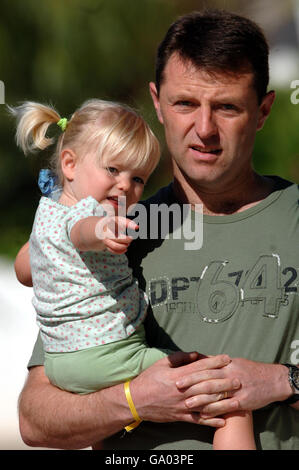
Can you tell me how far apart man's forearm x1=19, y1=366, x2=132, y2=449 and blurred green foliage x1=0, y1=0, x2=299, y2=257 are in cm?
604

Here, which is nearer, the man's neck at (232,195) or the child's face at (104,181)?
the child's face at (104,181)

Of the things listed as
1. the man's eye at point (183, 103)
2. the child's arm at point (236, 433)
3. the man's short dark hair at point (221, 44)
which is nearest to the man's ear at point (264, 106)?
the man's short dark hair at point (221, 44)

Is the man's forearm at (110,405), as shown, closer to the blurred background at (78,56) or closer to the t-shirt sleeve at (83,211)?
the t-shirt sleeve at (83,211)

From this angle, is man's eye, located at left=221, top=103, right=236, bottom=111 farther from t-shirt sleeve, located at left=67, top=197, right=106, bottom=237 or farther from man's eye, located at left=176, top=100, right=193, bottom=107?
t-shirt sleeve, located at left=67, top=197, right=106, bottom=237

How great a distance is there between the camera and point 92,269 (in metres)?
2.65

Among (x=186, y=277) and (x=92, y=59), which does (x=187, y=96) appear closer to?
(x=186, y=277)

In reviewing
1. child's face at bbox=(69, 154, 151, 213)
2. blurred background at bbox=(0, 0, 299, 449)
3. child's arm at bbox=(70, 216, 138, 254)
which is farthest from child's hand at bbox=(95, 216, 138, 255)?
blurred background at bbox=(0, 0, 299, 449)

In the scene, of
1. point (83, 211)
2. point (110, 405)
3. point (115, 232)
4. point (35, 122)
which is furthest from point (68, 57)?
point (115, 232)

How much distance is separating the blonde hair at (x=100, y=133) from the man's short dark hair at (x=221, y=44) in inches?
9.8

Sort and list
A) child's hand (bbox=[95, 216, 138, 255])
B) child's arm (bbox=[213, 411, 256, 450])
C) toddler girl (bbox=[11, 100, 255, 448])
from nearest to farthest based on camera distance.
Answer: child's hand (bbox=[95, 216, 138, 255]) < child's arm (bbox=[213, 411, 256, 450]) < toddler girl (bbox=[11, 100, 255, 448])

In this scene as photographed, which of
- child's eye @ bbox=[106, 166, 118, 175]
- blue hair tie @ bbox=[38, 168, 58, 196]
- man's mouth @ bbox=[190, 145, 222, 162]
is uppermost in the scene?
man's mouth @ bbox=[190, 145, 222, 162]

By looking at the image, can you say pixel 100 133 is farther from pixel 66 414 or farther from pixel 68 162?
pixel 66 414

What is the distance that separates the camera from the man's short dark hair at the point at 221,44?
287cm

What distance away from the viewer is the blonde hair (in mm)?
2852
